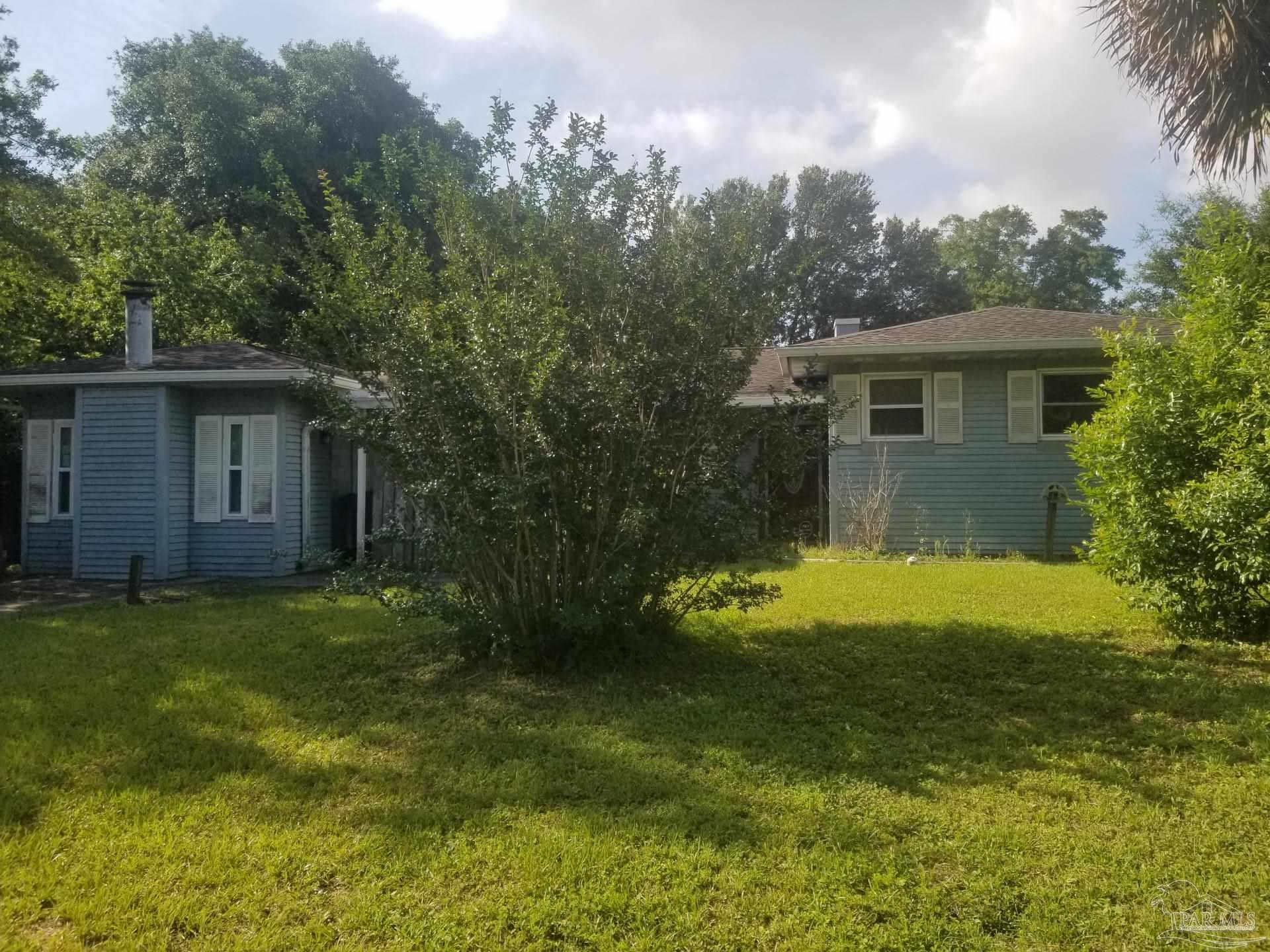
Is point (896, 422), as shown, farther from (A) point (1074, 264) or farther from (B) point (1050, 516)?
(A) point (1074, 264)

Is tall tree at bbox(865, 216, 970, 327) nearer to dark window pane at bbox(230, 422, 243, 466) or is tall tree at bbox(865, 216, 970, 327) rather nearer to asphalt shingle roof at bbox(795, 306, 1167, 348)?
asphalt shingle roof at bbox(795, 306, 1167, 348)

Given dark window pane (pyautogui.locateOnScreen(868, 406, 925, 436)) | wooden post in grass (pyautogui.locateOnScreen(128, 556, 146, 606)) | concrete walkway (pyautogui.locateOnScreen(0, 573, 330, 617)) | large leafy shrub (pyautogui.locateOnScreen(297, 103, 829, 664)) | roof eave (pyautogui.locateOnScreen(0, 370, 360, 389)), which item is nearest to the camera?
large leafy shrub (pyautogui.locateOnScreen(297, 103, 829, 664))

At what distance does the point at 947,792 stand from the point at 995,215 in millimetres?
40688

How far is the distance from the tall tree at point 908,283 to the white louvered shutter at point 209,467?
1142 inches

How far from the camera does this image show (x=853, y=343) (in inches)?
566

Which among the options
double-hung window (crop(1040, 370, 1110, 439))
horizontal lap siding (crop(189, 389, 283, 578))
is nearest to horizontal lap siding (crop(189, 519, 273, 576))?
horizontal lap siding (crop(189, 389, 283, 578))

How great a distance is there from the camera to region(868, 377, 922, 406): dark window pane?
14914mm

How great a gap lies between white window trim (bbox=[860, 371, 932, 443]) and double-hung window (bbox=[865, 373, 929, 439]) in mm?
10

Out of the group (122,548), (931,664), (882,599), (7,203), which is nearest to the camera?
(931,664)

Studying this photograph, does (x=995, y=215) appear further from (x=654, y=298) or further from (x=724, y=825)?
(x=724, y=825)

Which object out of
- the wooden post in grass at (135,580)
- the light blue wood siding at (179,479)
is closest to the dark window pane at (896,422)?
the light blue wood siding at (179,479)

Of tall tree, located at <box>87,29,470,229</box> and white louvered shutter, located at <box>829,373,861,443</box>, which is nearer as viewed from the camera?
white louvered shutter, located at <box>829,373,861,443</box>

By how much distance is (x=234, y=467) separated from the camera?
1312 cm

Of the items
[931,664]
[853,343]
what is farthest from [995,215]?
[931,664]
